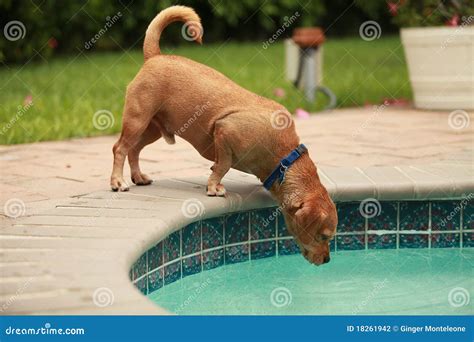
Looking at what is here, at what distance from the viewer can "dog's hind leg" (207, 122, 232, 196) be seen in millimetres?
3605

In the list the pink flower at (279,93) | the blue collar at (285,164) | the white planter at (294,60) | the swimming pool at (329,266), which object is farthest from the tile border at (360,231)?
the white planter at (294,60)

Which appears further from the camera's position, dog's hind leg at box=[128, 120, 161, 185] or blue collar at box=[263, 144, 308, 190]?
dog's hind leg at box=[128, 120, 161, 185]

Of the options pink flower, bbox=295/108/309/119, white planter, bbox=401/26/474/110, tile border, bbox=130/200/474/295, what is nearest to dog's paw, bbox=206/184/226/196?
tile border, bbox=130/200/474/295

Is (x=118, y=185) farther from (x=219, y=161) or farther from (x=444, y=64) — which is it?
(x=444, y=64)

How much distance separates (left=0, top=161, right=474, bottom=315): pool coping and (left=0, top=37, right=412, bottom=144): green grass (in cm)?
251

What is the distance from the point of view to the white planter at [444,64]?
24.0ft

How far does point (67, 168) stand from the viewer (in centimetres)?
477

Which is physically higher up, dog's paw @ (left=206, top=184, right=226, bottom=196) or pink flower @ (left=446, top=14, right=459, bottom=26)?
pink flower @ (left=446, top=14, right=459, bottom=26)

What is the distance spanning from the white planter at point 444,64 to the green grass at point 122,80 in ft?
2.64

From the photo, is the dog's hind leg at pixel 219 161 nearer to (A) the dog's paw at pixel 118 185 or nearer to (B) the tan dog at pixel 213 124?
(B) the tan dog at pixel 213 124

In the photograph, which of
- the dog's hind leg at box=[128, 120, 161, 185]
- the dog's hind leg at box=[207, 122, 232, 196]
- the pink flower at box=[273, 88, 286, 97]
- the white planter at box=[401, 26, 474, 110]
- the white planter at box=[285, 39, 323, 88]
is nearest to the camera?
the dog's hind leg at box=[207, 122, 232, 196]

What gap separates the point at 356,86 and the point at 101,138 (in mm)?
3798

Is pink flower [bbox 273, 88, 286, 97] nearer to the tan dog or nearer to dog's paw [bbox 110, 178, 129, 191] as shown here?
the tan dog

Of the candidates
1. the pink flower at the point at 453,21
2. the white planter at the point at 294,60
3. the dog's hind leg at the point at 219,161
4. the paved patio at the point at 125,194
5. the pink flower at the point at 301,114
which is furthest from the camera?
the white planter at the point at 294,60
